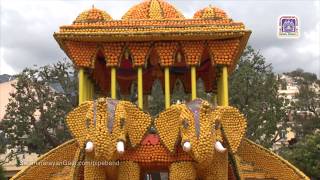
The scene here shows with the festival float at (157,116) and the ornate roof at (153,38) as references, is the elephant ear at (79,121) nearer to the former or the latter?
the festival float at (157,116)

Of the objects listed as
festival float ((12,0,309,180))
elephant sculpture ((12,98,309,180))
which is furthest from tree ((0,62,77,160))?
elephant sculpture ((12,98,309,180))

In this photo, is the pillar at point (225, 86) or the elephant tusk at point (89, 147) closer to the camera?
the elephant tusk at point (89, 147)

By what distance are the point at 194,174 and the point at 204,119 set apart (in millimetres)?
878

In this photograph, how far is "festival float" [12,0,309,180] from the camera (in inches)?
267

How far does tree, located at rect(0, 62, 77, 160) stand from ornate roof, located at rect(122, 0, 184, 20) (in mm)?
13329

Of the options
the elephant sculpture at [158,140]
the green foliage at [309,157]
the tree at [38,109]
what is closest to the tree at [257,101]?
the green foliage at [309,157]

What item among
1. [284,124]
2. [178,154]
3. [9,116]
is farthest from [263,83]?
[178,154]

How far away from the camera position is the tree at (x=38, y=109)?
2194 centimetres

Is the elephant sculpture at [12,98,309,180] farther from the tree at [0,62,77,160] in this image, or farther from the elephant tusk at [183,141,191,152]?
the tree at [0,62,77,160]

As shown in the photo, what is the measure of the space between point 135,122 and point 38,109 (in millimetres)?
15673

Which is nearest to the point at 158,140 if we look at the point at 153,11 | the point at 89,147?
the point at 89,147

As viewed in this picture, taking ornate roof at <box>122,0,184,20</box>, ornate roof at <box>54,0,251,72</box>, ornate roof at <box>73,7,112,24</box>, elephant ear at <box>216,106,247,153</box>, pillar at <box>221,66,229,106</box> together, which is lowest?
elephant ear at <box>216,106,247,153</box>

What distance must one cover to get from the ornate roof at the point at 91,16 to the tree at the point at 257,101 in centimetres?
1385

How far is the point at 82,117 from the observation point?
284 inches
